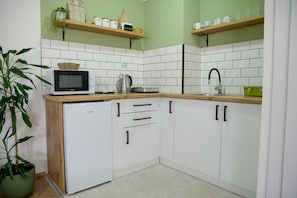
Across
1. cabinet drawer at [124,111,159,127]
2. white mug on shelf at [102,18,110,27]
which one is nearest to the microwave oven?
cabinet drawer at [124,111,159,127]

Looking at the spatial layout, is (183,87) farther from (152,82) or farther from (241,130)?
(241,130)

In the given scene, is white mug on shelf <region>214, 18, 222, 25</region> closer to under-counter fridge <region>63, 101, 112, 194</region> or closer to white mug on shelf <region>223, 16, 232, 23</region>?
white mug on shelf <region>223, 16, 232, 23</region>

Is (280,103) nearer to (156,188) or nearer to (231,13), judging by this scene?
(156,188)

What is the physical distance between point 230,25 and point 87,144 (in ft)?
6.71

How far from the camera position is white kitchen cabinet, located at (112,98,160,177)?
2.20 meters

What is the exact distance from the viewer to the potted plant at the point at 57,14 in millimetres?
2223

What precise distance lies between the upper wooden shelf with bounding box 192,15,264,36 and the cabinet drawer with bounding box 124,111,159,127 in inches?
48.5

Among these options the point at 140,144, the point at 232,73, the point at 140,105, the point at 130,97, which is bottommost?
the point at 140,144

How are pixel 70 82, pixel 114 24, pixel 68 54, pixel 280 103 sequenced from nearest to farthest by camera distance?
pixel 280 103 → pixel 70 82 → pixel 68 54 → pixel 114 24

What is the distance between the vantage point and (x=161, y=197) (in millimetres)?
1851

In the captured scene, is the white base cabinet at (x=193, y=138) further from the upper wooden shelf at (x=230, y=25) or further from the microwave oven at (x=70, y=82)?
the upper wooden shelf at (x=230, y=25)

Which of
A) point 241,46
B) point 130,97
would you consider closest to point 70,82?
point 130,97

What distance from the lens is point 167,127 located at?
8.19 ft

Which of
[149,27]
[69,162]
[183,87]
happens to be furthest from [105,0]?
[69,162]
